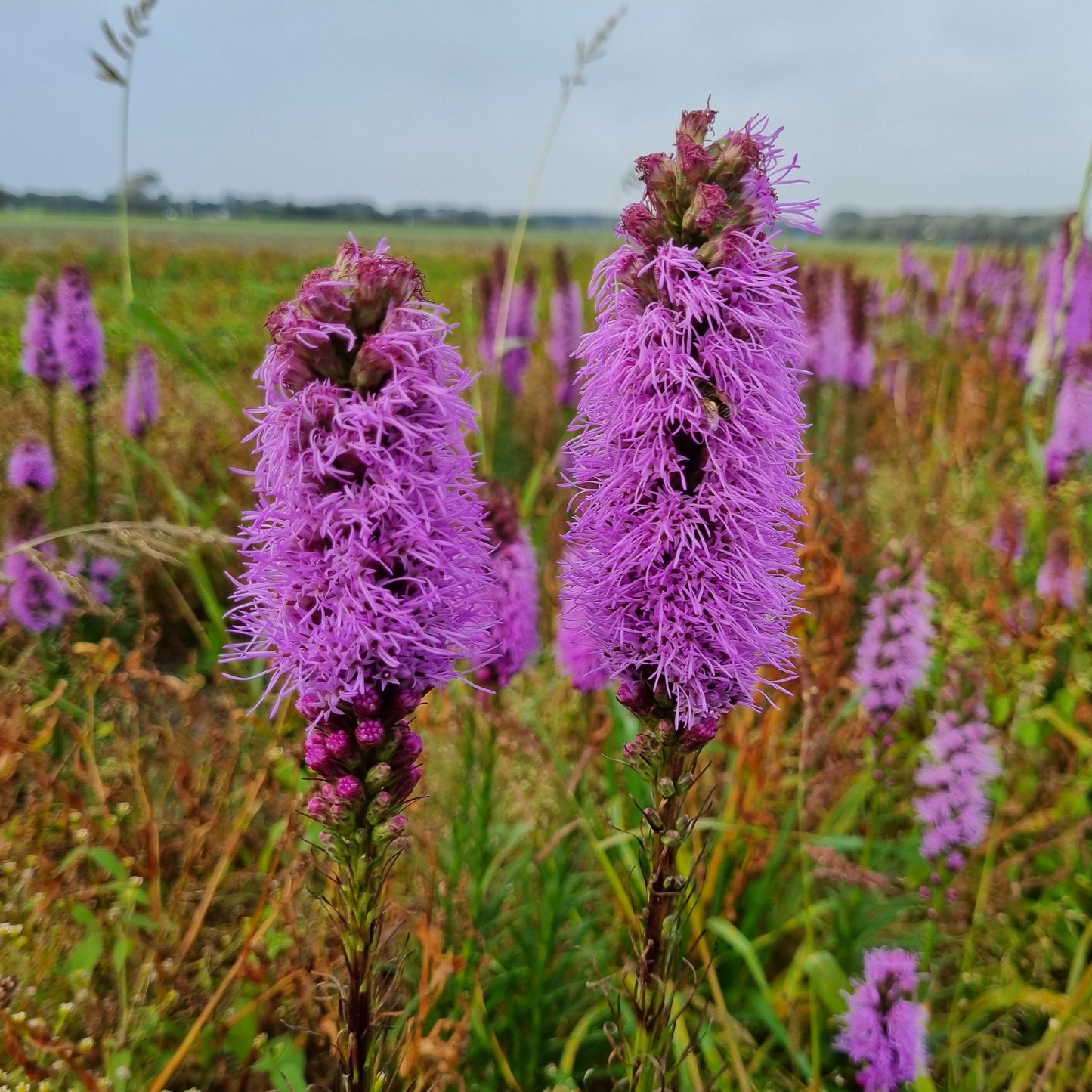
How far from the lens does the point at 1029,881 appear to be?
3184 millimetres

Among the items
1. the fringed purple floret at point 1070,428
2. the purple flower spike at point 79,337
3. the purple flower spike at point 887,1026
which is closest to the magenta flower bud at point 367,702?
the purple flower spike at point 887,1026

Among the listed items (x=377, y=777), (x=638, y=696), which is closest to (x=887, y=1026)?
(x=638, y=696)

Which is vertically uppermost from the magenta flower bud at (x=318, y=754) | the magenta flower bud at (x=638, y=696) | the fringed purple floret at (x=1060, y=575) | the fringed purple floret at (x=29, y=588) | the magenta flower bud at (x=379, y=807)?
the magenta flower bud at (x=638, y=696)

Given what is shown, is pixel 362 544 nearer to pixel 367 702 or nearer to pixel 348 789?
pixel 367 702

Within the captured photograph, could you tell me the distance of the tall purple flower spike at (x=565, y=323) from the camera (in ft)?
24.8

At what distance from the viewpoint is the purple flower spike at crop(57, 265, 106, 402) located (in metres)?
4.95

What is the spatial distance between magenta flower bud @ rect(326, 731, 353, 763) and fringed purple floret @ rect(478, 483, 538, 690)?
49.4 inches

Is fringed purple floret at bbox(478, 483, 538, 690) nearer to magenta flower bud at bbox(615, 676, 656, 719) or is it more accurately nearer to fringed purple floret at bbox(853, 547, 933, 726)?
magenta flower bud at bbox(615, 676, 656, 719)

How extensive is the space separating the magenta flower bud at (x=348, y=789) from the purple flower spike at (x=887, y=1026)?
1.93 m

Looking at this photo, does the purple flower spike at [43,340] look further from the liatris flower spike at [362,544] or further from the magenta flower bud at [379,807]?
the magenta flower bud at [379,807]

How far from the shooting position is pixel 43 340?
497 cm

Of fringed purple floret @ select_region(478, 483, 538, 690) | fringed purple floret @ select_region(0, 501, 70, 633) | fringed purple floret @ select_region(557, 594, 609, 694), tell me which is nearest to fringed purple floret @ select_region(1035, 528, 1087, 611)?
fringed purple floret @ select_region(557, 594, 609, 694)

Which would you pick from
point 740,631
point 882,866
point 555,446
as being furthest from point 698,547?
point 555,446

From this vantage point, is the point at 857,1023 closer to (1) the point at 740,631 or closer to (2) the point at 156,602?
(1) the point at 740,631
